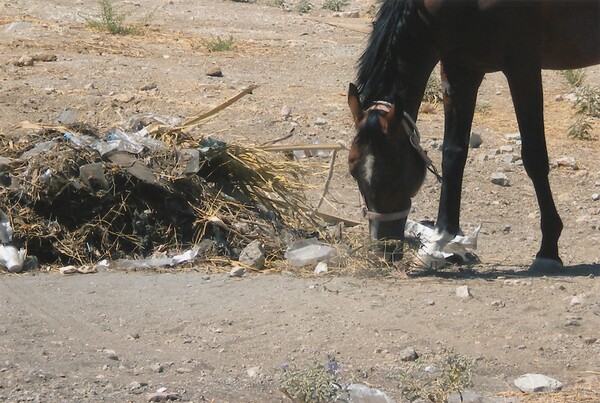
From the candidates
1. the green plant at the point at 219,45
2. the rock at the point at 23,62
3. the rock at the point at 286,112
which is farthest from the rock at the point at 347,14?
the rock at the point at 286,112

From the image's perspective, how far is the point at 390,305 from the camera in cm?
513

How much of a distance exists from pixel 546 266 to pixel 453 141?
3.17 ft

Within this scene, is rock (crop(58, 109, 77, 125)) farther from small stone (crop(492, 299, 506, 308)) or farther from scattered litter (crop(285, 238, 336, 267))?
small stone (crop(492, 299, 506, 308))

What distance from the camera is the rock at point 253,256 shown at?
5.86 m

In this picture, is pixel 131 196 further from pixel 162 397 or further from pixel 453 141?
pixel 162 397

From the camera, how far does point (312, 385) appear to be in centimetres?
372

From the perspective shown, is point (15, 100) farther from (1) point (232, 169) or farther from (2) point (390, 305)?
(2) point (390, 305)

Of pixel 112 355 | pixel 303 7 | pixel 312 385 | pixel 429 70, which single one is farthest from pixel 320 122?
pixel 303 7

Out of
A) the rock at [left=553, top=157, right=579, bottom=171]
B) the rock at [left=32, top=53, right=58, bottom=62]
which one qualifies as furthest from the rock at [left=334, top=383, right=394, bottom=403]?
the rock at [left=32, top=53, right=58, bottom=62]

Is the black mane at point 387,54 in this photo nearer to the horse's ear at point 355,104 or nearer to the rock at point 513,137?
the horse's ear at point 355,104

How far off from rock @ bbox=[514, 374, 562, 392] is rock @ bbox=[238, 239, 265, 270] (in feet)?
6.38

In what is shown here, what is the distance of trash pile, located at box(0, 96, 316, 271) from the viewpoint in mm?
5957

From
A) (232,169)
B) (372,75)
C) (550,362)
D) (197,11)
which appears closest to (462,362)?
(550,362)

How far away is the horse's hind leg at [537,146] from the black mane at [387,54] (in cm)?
62
